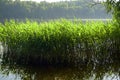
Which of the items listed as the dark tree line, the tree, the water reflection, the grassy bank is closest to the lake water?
the water reflection

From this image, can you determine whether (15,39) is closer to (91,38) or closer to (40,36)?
(40,36)

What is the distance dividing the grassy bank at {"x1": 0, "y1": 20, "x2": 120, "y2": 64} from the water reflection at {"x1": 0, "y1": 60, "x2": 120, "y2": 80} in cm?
30

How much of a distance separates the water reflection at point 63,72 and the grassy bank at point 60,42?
0.99ft

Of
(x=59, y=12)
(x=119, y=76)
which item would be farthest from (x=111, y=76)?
(x=59, y=12)

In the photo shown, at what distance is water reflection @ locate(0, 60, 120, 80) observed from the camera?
10547 mm

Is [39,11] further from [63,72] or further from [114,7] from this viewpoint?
[63,72]

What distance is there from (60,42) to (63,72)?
1.10 m

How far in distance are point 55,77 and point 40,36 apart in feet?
5.89

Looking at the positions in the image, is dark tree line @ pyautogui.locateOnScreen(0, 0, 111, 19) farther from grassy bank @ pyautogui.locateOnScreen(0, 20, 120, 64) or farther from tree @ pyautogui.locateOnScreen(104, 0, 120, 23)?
grassy bank @ pyautogui.locateOnScreen(0, 20, 120, 64)

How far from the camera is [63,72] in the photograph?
11.0m

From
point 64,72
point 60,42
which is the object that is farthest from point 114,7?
point 64,72

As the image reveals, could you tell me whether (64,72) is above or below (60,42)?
below

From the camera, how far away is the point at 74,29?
11.5 m

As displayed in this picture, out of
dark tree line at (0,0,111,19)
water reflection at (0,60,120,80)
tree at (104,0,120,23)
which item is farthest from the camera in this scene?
dark tree line at (0,0,111,19)
